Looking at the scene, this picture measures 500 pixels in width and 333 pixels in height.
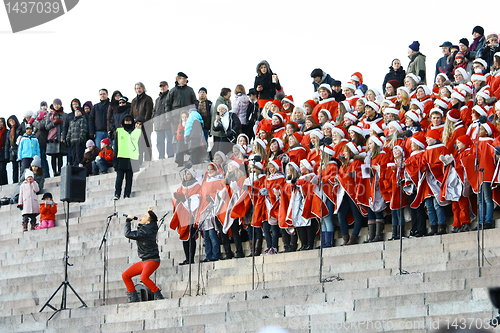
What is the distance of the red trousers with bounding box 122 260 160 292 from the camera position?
13.9m

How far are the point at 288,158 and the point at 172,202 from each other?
2.87 metres

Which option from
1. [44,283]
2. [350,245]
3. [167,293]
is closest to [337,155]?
[350,245]

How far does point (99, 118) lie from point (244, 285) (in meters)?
8.41

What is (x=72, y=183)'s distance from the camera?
1479 cm

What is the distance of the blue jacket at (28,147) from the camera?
72.0 ft

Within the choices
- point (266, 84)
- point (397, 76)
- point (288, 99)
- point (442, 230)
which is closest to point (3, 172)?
point (266, 84)

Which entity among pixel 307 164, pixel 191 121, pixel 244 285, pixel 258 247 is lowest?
pixel 244 285

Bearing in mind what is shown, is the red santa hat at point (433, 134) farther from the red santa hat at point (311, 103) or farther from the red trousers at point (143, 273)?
the red trousers at point (143, 273)

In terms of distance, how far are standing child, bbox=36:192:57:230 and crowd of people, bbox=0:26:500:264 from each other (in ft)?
4.61

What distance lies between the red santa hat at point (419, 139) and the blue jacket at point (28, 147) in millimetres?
11162

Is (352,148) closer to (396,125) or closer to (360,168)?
(360,168)

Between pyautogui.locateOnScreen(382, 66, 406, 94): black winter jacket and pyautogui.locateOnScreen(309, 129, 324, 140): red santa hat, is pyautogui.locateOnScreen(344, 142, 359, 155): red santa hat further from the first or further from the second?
pyautogui.locateOnScreen(382, 66, 406, 94): black winter jacket

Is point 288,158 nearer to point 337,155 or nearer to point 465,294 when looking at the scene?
point 337,155

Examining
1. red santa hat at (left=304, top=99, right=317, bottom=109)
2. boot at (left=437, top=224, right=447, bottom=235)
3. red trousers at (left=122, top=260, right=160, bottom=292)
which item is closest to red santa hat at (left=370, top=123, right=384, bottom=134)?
boot at (left=437, top=224, right=447, bottom=235)
